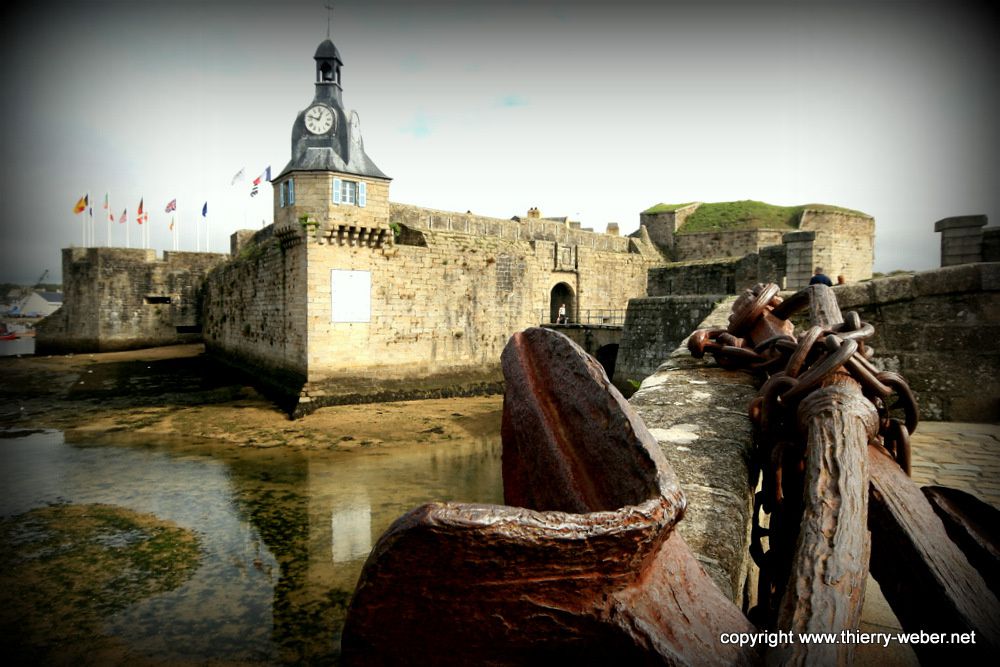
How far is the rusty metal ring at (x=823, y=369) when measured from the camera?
4.81ft

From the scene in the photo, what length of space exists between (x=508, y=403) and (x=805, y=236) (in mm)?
11963

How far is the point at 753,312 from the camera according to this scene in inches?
101

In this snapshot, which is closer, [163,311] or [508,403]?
[508,403]

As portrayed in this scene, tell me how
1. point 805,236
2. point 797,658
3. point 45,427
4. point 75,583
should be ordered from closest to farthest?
1. point 797,658
2. point 75,583
3. point 805,236
4. point 45,427

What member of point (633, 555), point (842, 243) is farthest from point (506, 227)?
point (633, 555)

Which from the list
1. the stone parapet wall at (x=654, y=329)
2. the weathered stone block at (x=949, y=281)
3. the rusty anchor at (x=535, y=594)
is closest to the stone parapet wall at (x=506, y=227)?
the stone parapet wall at (x=654, y=329)

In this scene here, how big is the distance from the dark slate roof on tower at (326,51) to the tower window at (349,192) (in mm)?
5567

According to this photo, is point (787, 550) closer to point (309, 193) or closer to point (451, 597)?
point (451, 597)

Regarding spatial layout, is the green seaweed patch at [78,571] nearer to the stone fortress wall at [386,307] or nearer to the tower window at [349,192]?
the stone fortress wall at [386,307]

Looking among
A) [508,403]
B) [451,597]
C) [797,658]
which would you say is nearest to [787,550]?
[797,658]

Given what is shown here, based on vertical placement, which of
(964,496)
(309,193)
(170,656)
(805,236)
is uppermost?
(309,193)

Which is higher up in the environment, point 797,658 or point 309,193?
point 309,193

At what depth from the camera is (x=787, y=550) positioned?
50.4 inches

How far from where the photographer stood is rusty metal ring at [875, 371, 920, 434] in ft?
5.09
